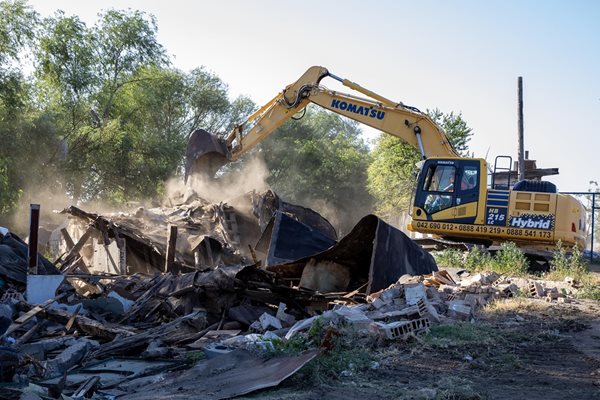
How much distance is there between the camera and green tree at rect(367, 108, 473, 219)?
31.0 meters

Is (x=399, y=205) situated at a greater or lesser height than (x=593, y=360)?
greater

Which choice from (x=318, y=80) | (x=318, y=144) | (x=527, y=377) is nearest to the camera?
(x=527, y=377)

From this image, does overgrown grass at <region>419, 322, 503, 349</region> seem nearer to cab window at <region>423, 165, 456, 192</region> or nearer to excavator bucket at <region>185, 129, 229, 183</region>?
cab window at <region>423, 165, 456, 192</region>

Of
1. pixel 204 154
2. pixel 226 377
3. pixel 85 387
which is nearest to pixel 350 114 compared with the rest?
pixel 204 154

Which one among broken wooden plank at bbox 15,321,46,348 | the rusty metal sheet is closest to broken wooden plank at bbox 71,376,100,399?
the rusty metal sheet

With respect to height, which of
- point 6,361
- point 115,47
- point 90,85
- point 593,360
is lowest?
point 6,361

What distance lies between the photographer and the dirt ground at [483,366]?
561 centimetres

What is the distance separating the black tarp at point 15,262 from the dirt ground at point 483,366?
6.34 meters

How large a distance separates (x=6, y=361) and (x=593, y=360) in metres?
5.43

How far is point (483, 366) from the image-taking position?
6.65 m

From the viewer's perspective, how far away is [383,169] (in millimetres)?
35875

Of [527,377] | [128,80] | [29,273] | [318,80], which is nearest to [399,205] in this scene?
[128,80]

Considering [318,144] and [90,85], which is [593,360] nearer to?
[90,85]

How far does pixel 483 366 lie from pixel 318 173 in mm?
43676
